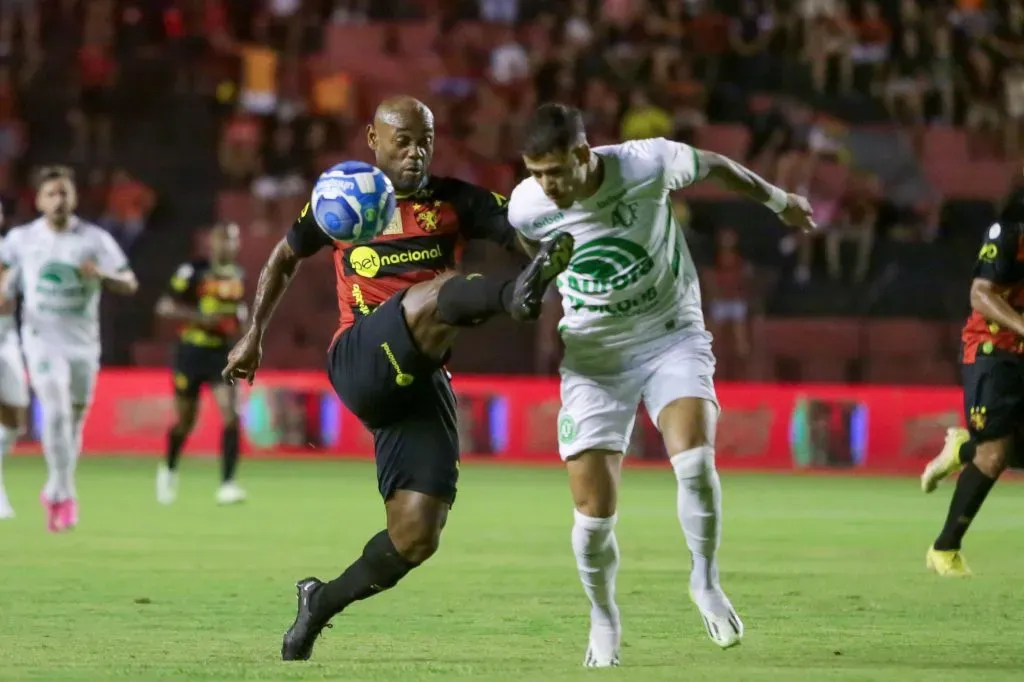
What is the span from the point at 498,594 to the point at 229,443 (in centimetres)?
700

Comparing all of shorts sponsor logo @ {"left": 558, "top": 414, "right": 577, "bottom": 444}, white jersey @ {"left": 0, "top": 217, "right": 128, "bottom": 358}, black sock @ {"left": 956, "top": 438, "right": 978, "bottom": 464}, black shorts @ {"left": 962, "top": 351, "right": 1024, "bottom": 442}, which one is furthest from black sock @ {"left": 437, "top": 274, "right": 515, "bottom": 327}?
white jersey @ {"left": 0, "top": 217, "right": 128, "bottom": 358}

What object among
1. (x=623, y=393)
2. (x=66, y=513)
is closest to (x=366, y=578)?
(x=623, y=393)

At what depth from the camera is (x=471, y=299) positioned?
23.2 ft

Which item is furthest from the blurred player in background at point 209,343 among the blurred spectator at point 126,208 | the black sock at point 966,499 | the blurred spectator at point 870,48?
Result: the blurred spectator at point 870,48

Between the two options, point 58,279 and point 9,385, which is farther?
point 9,385

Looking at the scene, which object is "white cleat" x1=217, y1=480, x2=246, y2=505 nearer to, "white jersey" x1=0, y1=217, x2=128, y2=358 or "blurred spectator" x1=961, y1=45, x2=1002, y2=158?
"white jersey" x1=0, y1=217, x2=128, y2=358

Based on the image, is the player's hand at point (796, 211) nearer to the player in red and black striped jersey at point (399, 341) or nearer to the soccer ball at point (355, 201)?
the player in red and black striped jersey at point (399, 341)

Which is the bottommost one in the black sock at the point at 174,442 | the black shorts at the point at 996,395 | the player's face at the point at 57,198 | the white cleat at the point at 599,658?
the black sock at the point at 174,442

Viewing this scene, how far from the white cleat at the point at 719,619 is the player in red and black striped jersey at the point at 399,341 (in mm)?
1127

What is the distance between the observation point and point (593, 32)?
2778cm

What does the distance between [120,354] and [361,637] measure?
1589 cm

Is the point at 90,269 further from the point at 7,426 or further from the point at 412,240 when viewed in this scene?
the point at 412,240

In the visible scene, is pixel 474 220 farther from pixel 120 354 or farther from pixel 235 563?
pixel 120 354

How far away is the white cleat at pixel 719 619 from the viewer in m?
7.78
